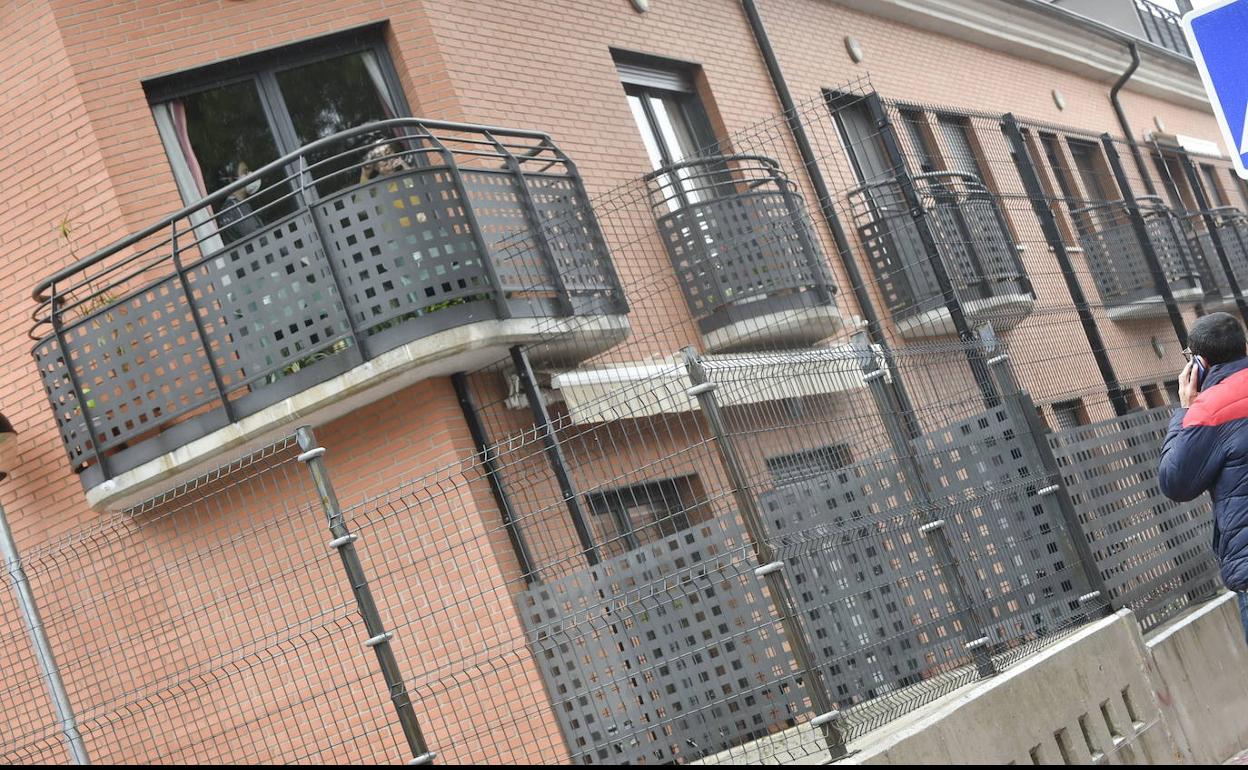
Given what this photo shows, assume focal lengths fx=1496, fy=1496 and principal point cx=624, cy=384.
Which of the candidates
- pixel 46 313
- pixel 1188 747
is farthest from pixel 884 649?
pixel 46 313

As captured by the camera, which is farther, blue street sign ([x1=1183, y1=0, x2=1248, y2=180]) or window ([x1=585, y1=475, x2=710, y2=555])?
window ([x1=585, y1=475, x2=710, y2=555])

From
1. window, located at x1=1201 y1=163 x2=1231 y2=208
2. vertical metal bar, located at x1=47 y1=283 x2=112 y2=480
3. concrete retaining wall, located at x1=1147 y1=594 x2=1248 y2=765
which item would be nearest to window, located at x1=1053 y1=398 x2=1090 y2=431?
concrete retaining wall, located at x1=1147 y1=594 x2=1248 y2=765

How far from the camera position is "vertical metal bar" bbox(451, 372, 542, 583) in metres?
9.77

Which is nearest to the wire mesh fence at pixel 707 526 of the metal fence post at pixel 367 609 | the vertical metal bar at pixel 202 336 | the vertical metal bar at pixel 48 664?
the metal fence post at pixel 367 609

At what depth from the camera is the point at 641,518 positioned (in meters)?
11.7

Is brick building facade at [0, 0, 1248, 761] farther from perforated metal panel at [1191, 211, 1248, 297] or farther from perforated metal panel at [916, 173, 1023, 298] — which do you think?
perforated metal panel at [1191, 211, 1248, 297]

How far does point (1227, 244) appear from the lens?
23.0 metres

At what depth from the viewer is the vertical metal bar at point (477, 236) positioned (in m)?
10.2

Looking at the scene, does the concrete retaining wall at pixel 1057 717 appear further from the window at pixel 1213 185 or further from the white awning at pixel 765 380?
the window at pixel 1213 185

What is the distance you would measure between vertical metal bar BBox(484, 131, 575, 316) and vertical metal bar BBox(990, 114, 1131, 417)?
461 centimetres

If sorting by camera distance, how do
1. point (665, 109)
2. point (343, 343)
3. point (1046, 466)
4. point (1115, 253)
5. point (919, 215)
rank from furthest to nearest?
point (1115, 253) < point (665, 109) < point (919, 215) < point (343, 343) < point (1046, 466)

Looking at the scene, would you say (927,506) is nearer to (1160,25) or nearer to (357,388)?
(357,388)

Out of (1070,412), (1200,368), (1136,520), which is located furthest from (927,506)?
(1070,412)

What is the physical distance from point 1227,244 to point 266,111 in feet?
54.4
